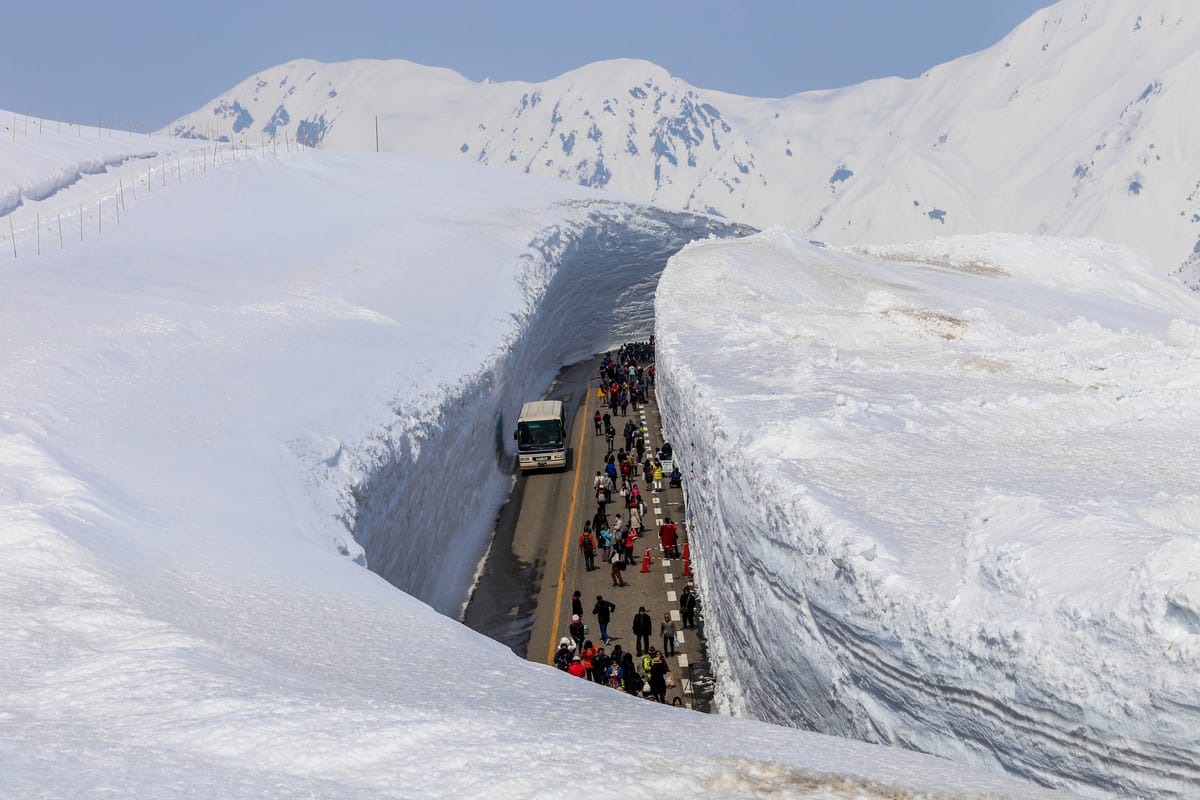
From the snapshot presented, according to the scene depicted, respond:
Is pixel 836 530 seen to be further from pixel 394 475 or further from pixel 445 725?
pixel 394 475

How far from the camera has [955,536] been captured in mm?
14703

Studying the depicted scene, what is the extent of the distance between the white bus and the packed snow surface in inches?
48.4

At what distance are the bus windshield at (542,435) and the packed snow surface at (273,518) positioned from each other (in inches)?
53.5

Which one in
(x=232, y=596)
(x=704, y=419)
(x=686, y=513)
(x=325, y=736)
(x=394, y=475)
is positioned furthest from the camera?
(x=686, y=513)

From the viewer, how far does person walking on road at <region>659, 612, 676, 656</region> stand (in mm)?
23625

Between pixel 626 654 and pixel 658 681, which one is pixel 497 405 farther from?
pixel 658 681

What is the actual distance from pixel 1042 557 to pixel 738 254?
3840cm

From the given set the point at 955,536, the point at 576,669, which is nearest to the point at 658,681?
the point at 576,669

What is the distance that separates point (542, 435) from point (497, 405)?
2.65m

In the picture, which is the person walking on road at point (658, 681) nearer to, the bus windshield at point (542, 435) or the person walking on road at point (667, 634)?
the person walking on road at point (667, 634)

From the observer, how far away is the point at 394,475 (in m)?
26.2

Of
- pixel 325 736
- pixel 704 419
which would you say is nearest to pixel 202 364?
pixel 704 419

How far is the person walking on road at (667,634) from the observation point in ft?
77.5

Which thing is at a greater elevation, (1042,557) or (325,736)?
(1042,557)
